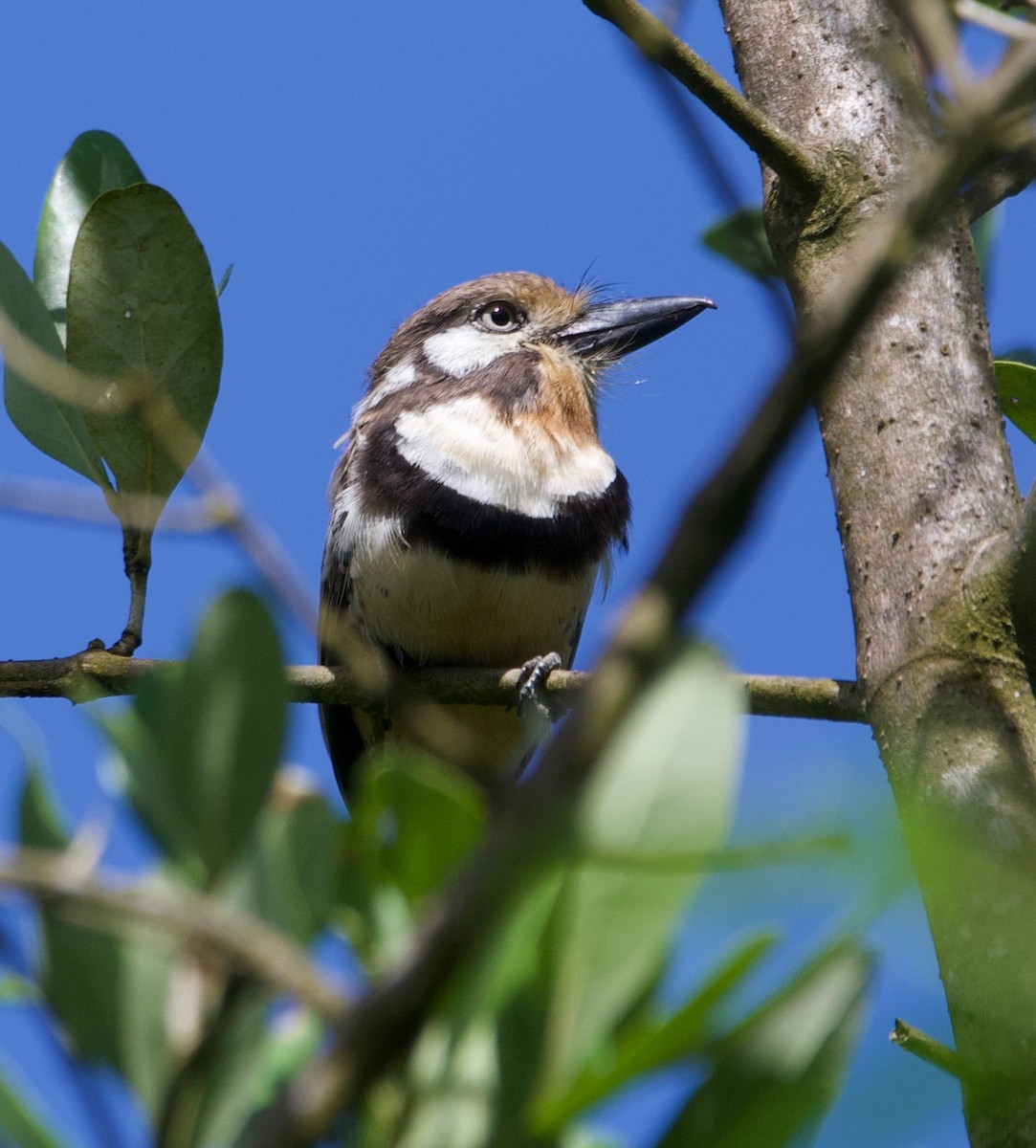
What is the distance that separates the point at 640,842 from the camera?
82 centimetres

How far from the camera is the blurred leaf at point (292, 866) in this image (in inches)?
34.3

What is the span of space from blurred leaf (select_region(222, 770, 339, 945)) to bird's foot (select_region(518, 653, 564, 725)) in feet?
5.58

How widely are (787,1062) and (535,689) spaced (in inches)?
74.4

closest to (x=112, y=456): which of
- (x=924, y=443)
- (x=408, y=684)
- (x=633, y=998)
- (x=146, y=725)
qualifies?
(x=408, y=684)

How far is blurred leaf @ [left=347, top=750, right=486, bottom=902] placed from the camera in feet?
2.87

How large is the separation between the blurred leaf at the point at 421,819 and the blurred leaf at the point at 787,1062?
20cm

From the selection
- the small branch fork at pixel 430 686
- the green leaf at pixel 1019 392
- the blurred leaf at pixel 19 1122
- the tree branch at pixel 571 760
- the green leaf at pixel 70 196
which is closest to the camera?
the tree branch at pixel 571 760

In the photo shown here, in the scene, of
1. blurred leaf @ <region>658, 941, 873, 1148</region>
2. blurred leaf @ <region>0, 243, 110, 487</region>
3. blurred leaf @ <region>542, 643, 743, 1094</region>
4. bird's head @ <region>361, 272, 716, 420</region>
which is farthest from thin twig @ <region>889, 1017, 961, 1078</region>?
bird's head @ <region>361, 272, 716, 420</region>

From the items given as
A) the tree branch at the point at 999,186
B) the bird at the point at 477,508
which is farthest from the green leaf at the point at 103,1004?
the bird at the point at 477,508

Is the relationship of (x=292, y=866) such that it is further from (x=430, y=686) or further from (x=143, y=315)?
(x=430, y=686)

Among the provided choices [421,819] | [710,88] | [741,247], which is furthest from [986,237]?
[421,819]

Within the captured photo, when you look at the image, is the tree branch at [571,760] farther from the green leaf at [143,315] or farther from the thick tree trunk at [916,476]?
the green leaf at [143,315]

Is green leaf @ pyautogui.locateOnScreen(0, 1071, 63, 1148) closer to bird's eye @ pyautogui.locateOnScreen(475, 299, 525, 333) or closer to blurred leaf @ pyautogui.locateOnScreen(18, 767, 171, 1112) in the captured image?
blurred leaf @ pyautogui.locateOnScreen(18, 767, 171, 1112)

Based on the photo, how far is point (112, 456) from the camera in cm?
222
